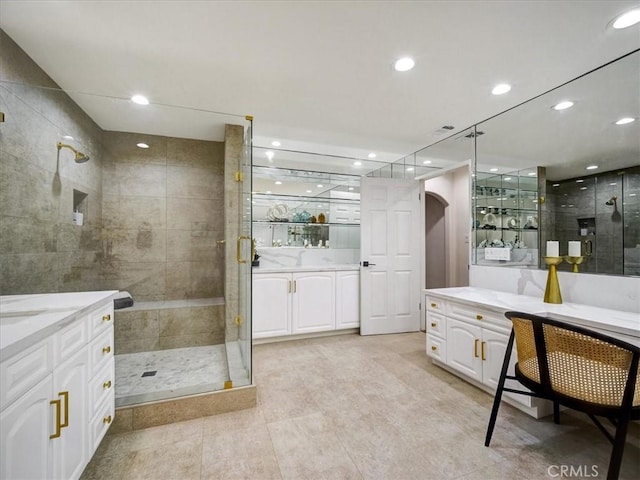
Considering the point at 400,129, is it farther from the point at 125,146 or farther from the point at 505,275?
the point at 125,146

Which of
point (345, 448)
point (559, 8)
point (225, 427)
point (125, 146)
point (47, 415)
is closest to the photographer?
point (47, 415)

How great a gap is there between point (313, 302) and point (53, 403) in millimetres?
2720

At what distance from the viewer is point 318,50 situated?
192 cm

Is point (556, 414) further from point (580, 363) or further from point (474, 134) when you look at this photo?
point (474, 134)

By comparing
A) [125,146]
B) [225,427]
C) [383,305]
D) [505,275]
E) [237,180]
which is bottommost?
[225,427]

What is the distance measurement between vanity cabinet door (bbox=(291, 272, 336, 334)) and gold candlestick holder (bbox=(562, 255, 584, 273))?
237 centimetres

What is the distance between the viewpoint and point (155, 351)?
10.1ft

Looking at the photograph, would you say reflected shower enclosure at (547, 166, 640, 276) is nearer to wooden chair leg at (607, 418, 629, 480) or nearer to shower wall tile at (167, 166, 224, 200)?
wooden chair leg at (607, 418, 629, 480)

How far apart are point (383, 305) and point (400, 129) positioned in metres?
2.24

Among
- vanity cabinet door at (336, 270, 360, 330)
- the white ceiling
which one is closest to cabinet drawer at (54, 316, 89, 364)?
the white ceiling

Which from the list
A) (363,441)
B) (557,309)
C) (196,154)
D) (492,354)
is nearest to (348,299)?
(492,354)

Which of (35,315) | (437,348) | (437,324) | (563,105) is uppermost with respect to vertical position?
(563,105)

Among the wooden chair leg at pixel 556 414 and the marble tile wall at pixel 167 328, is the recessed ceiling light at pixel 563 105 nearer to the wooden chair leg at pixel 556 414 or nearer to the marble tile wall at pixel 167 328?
the wooden chair leg at pixel 556 414

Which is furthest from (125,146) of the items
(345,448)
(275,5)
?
(345,448)
